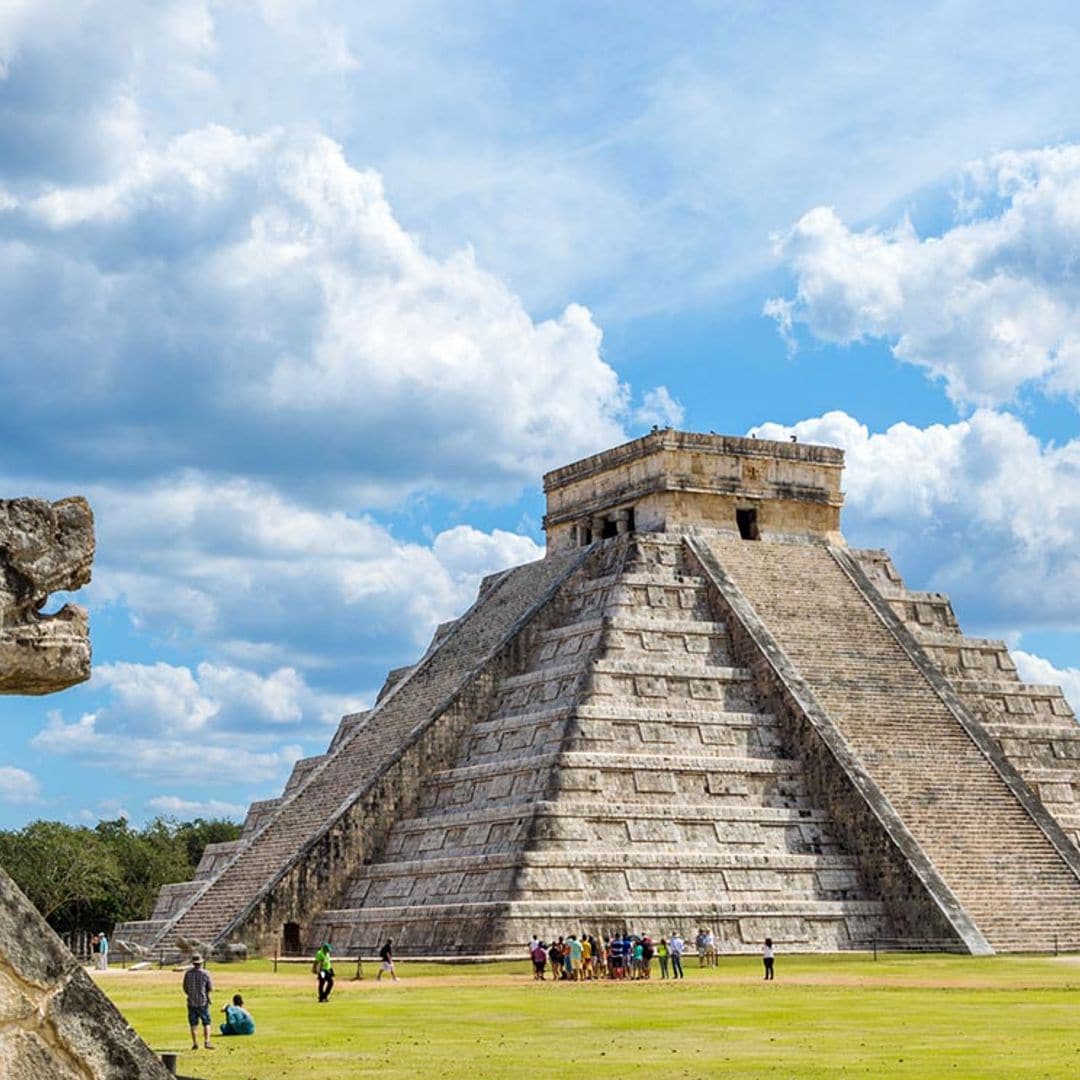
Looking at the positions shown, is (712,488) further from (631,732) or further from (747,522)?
(631,732)

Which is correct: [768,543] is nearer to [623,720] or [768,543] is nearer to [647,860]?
[623,720]

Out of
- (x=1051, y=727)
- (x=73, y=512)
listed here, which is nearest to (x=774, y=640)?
(x=1051, y=727)

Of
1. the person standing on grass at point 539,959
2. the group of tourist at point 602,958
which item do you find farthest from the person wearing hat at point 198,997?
the person standing on grass at point 539,959

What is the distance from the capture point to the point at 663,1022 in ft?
62.0

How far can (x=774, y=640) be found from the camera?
35.2 m

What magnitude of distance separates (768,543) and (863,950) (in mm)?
11348

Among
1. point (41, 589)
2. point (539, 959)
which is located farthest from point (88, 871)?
point (41, 589)

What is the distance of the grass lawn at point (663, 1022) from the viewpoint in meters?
14.8

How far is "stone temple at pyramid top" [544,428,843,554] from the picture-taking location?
38.0m

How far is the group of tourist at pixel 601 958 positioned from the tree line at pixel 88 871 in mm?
33205

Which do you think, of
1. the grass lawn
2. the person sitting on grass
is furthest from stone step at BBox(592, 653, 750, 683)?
the person sitting on grass

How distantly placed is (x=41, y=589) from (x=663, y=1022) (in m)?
15.3

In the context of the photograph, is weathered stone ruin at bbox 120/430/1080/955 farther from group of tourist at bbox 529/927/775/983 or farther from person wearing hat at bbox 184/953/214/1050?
person wearing hat at bbox 184/953/214/1050

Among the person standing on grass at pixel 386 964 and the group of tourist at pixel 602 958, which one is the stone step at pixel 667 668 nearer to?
the group of tourist at pixel 602 958
